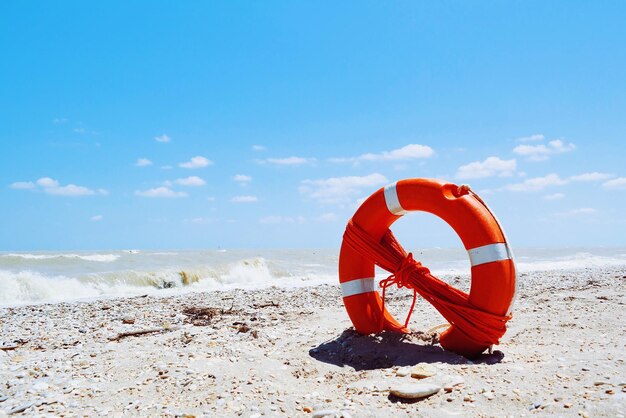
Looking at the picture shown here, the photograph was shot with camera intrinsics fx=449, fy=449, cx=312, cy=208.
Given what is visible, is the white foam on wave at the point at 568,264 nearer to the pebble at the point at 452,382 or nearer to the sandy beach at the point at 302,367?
the sandy beach at the point at 302,367

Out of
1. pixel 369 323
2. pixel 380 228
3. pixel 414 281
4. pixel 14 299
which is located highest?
pixel 380 228

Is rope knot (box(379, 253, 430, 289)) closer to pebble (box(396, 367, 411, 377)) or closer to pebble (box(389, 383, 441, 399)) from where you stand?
pebble (box(396, 367, 411, 377))

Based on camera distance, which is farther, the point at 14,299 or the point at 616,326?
the point at 14,299

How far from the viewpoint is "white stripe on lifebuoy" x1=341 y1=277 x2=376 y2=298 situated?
13.2 feet

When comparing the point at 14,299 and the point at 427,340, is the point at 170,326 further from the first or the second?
the point at 14,299

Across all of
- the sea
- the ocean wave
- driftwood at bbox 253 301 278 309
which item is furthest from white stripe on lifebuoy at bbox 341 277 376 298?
the ocean wave

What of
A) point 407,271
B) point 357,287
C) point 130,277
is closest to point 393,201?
point 407,271

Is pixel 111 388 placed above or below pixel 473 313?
below

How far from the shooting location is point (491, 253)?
336 centimetres

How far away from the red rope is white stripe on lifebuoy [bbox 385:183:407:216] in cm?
24

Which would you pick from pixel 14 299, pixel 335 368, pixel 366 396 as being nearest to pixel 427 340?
pixel 335 368

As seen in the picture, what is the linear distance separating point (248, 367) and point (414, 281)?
151cm

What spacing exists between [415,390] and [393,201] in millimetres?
1713

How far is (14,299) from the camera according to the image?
10.6 meters
